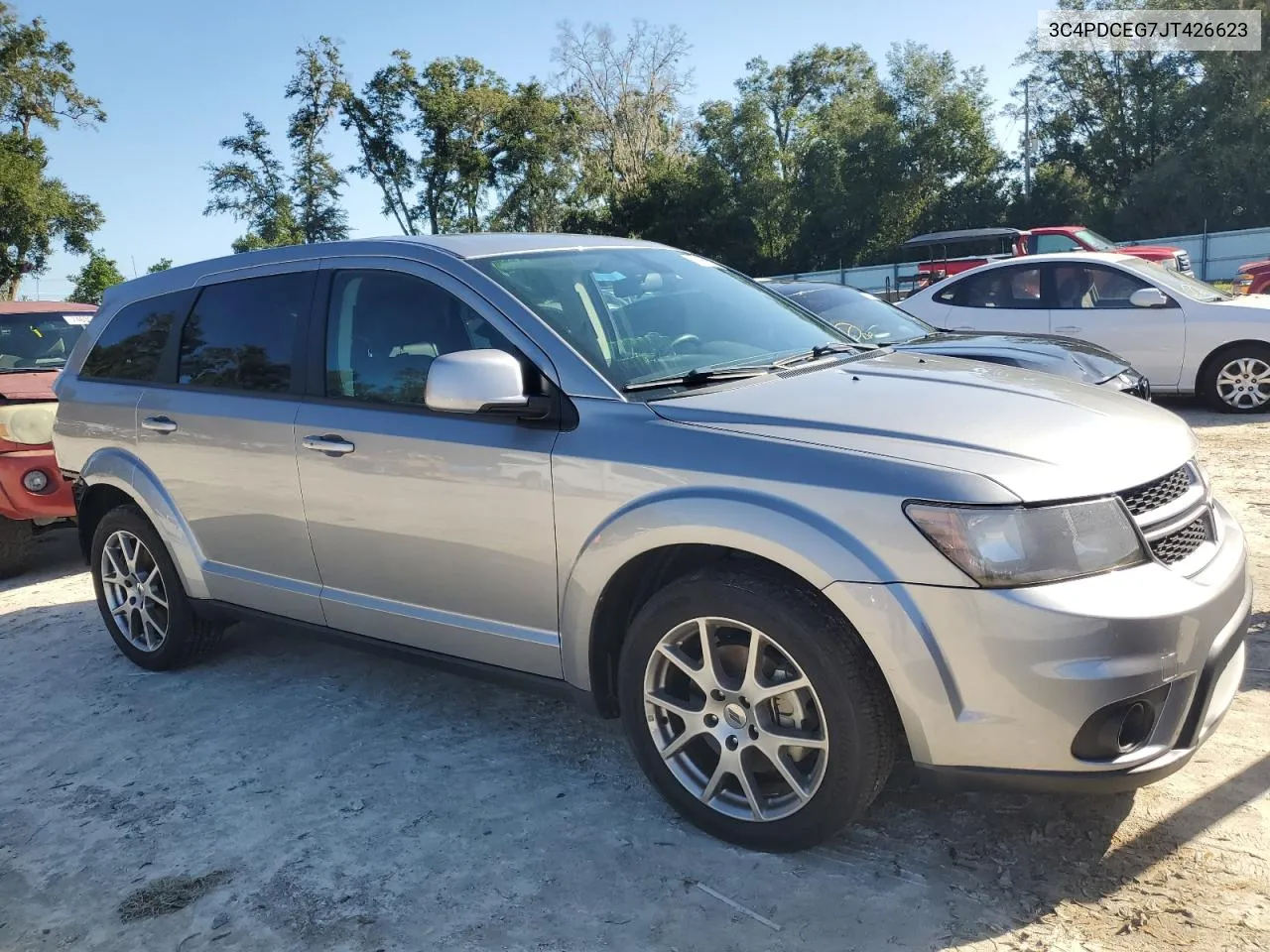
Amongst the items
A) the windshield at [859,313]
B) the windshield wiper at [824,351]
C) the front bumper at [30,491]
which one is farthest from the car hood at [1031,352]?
the front bumper at [30,491]

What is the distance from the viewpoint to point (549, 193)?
4594 cm

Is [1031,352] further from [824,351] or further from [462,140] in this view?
[462,140]

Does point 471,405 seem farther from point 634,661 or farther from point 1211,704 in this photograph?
point 1211,704

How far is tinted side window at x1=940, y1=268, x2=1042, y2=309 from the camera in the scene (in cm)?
988

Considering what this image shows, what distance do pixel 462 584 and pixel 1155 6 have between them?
145 ft

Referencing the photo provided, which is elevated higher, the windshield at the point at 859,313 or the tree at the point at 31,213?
the tree at the point at 31,213

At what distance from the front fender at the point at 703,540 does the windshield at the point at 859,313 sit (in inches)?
182

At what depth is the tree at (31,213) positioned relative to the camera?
30.3 metres

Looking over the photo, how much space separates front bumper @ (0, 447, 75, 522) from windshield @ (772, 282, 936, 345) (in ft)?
16.3

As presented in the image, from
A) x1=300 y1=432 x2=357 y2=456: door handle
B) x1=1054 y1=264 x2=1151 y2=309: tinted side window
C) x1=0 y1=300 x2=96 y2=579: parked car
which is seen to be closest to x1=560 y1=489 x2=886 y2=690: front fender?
x1=300 y1=432 x2=357 y2=456: door handle

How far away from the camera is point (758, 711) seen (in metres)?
2.82

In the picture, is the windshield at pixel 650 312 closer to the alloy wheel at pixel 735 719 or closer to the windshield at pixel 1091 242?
the alloy wheel at pixel 735 719

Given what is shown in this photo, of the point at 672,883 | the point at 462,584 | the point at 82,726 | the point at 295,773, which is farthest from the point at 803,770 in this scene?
the point at 82,726

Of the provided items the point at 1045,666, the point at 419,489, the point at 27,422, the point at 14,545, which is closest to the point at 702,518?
the point at 1045,666
